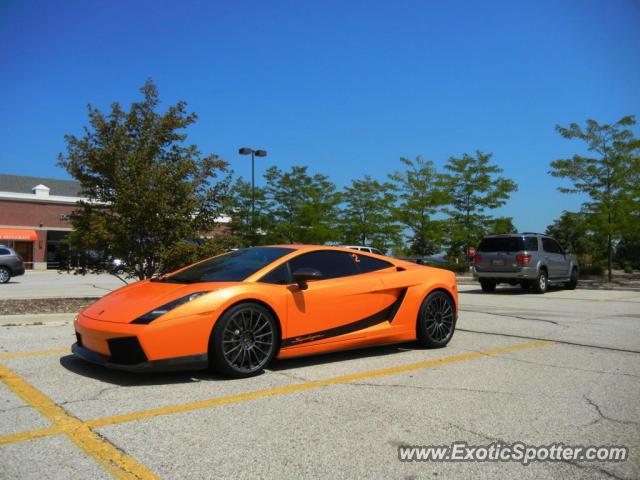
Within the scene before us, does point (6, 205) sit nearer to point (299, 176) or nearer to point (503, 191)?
point (299, 176)

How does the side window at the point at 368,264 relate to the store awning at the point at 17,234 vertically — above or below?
below

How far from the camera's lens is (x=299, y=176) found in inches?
1240

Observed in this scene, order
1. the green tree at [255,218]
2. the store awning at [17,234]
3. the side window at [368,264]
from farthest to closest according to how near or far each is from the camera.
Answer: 1. the store awning at [17,234]
2. the green tree at [255,218]
3. the side window at [368,264]

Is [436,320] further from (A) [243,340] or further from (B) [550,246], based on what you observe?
(B) [550,246]

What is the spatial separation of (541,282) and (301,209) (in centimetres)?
1652

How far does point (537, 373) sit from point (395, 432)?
96.7 inches

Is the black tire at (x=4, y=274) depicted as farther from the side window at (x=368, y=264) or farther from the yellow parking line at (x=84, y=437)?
the side window at (x=368, y=264)

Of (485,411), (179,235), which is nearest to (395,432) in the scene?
(485,411)

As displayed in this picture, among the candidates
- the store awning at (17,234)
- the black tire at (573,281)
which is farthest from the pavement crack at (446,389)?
the store awning at (17,234)

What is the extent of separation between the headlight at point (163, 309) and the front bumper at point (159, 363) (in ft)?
1.18

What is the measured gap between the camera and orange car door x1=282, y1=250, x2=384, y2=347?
18.3 feet

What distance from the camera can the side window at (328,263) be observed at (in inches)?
236

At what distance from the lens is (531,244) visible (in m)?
16.4

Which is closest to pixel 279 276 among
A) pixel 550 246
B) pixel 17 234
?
pixel 550 246
